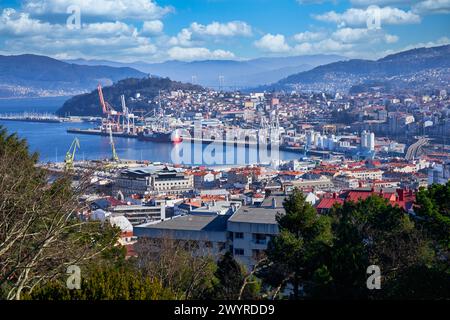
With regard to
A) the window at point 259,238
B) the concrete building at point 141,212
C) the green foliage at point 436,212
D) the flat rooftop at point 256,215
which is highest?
the green foliage at point 436,212

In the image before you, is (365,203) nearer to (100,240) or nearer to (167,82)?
(100,240)

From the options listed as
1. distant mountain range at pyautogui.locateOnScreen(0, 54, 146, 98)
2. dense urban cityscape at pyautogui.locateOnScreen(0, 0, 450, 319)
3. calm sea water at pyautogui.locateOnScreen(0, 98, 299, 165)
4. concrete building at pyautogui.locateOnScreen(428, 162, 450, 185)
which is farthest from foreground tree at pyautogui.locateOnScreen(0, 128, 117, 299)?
distant mountain range at pyautogui.locateOnScreen(0, 54, 146, 98)

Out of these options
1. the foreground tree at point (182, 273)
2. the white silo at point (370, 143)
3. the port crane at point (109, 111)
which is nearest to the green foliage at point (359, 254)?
the foreground tree at point (182, 273)

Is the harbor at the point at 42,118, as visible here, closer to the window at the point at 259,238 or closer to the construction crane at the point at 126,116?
the construction crane at the point at 126,116

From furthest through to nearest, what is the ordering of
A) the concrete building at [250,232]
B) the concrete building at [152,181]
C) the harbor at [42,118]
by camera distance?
the harbor at [42,118], the concrete building at [152,181], the concrete building at [250,232]

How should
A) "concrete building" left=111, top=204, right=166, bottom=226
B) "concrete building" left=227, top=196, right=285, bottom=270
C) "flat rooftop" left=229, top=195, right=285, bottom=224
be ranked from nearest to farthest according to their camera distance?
1. "concrete building" left=227, top=196, right=285, bottom=270
2. "flat rooftop" left=229, top=195, right=285, bottom=224
3. "concrete building" left=111, top=204, right=166, bottom=226

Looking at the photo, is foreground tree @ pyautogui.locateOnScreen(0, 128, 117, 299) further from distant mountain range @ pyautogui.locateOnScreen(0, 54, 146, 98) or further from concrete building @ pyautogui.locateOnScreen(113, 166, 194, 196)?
distant mountain range @ pyautogui.locateOnScreen(0, 54, 146, 98)
